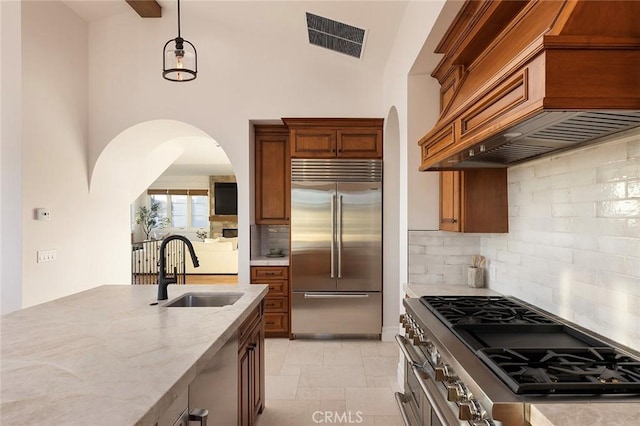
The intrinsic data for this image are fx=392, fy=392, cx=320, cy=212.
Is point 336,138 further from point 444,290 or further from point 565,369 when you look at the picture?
point 565,369

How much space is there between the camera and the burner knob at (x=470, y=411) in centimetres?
125

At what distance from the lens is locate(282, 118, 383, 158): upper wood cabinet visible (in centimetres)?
462

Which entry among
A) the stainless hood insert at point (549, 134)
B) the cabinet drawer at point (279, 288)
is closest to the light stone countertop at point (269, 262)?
Result: the cabinet drawer at point (279, 288)

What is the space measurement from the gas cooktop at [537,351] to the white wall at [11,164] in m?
3.75

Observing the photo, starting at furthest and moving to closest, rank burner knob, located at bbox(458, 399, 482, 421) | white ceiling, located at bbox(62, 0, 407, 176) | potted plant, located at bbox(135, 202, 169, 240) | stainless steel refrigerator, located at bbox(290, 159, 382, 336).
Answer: potted plant, located at bbox(135, 202, 169, 240) < stainless steel refrigerator, located at bbox(290, 159, 382, 336) < white ceiling, located at bbox(62, 0, 407, 176) < burner knob, located at bbox(458, 399, 482, 421)

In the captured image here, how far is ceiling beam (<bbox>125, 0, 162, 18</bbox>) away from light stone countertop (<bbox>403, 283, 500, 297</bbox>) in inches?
155

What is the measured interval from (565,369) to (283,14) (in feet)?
13.3

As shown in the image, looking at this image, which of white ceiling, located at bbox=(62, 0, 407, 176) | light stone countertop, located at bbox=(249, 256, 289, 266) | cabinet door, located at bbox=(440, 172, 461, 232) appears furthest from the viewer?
light stone countertop, located at bbox=(249, 256, 289, 266)

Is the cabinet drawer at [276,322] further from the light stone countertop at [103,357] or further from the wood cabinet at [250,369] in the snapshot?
the light stone countertop at [103,357]

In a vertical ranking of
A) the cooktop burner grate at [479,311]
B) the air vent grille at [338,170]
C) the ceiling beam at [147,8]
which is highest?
the ceiling beam at [147,8]

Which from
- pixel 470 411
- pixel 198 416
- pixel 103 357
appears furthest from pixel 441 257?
pixel 103 357

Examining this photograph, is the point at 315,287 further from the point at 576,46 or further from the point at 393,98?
the point at 576,46

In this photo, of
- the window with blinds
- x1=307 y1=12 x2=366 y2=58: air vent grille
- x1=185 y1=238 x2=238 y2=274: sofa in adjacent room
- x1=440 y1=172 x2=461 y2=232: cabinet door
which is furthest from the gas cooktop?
the window with blinds

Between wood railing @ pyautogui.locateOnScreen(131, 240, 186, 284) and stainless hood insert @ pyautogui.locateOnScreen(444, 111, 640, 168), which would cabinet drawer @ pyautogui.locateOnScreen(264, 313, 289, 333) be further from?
wood railing @ pyautogui.locateOnScreen(131, 240, 186, 284)
